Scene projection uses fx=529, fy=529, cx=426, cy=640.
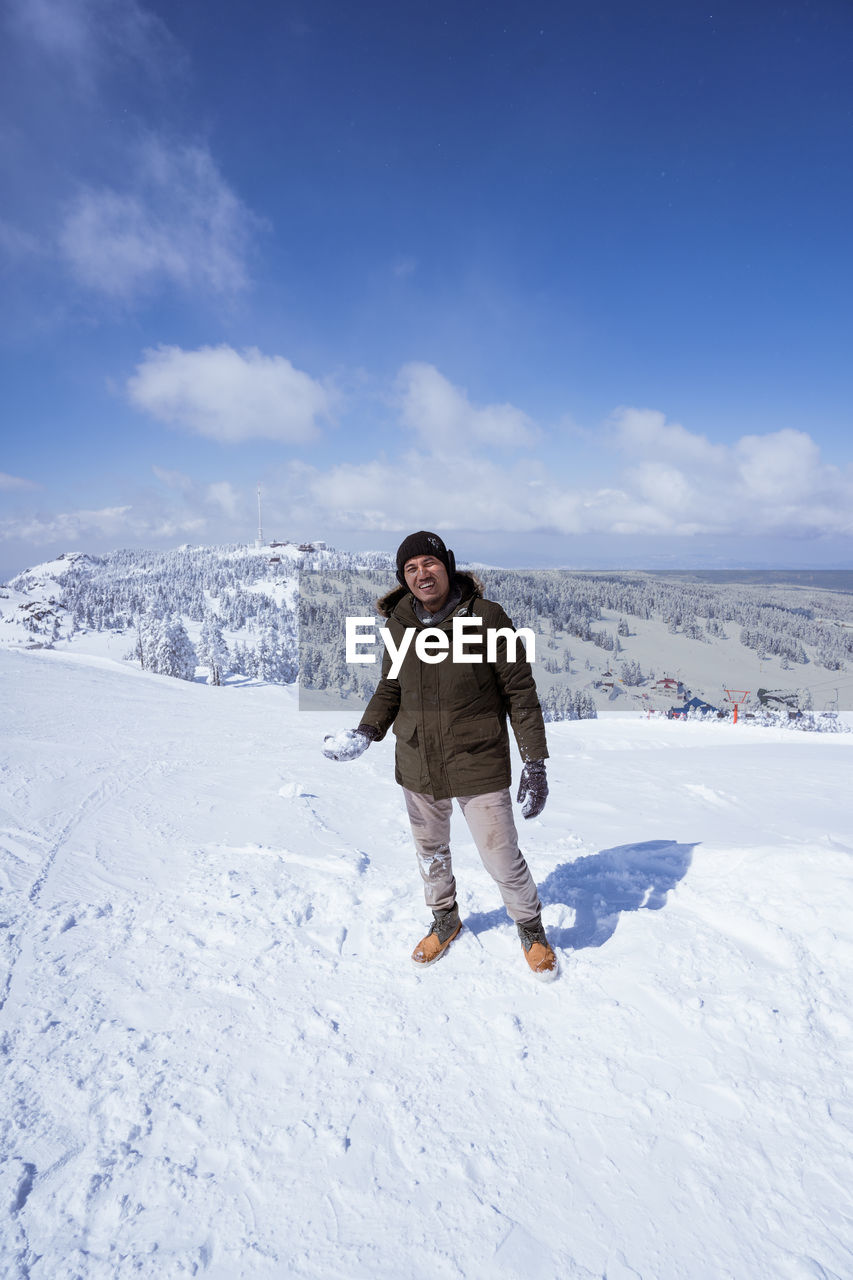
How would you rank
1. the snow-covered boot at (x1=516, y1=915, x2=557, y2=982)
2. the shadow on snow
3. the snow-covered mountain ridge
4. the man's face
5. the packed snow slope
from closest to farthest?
the packed snow slope, the snow-covered boot at (x1=516, y1=915, x2=557, y2=982), the man's face, the shadow on snow, the snow-covered mountain ridge

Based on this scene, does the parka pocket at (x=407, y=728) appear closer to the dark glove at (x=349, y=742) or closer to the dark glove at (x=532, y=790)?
the dark glove at (x=349, y=742)

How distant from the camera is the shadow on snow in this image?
329 cm

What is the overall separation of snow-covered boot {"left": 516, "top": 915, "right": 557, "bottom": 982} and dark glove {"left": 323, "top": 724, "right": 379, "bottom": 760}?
1358mm

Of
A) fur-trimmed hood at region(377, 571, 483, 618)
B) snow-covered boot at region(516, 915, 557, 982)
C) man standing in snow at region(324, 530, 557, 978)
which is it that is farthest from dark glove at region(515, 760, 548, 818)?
fur-trimmed hood at region(377, 571, 483, 618)

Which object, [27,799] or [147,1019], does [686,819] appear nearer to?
[147,1019]

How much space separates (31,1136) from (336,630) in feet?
322

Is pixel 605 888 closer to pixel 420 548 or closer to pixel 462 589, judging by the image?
pixel 462 589

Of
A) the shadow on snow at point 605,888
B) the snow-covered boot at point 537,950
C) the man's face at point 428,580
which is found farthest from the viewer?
the shadow on snow at point 605,888

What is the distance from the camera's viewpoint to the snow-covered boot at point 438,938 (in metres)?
3.00

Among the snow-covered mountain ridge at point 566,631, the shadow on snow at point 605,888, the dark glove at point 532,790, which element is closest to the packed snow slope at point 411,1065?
the shadow on snow at point 605,888

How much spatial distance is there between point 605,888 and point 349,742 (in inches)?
86.0

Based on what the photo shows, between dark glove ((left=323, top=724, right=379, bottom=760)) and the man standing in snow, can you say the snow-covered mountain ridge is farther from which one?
the man standing in snow

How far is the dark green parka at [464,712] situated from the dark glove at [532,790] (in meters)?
0.07

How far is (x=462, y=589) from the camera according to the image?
307 cm
